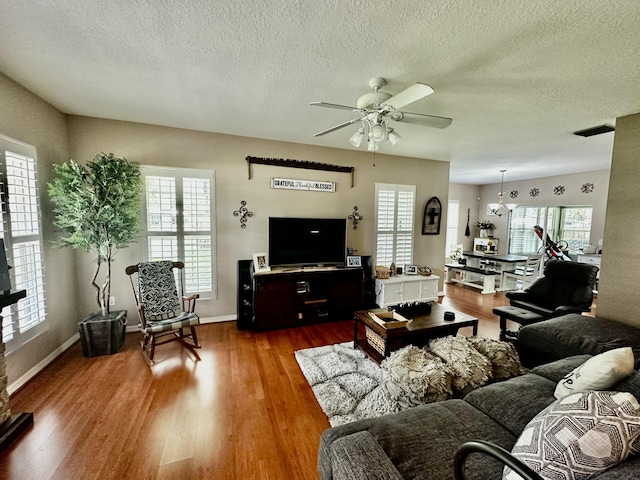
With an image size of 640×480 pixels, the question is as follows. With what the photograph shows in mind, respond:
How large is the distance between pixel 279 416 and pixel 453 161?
515 centimetres

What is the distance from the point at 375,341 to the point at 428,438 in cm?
141

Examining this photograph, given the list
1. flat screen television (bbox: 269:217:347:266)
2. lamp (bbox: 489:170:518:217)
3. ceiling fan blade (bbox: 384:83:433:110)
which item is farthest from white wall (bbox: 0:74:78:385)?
lamp (bbox: 489:170:518:217)

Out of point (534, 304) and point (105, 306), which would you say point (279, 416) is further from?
point (534, 304)

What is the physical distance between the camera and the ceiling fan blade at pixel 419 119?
7.11 feet

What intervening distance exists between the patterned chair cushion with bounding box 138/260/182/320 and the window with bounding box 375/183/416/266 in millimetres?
3252

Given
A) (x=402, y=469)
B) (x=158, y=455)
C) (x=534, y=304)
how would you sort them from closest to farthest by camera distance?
1. (x=402, y=469)
2. (x=158, y=455)
3. (x=534, y=304)

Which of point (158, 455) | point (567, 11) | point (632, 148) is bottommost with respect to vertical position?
point (158, 455)

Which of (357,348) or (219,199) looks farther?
(219,199)

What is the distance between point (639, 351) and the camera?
2.20m

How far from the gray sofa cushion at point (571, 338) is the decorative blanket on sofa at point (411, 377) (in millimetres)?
425

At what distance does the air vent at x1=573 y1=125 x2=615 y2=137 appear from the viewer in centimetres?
320

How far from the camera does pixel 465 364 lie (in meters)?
2.12

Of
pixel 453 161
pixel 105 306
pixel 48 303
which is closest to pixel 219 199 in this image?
pixel 105 306

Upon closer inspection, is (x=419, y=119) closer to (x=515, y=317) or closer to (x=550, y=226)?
(x=515, y=317)
